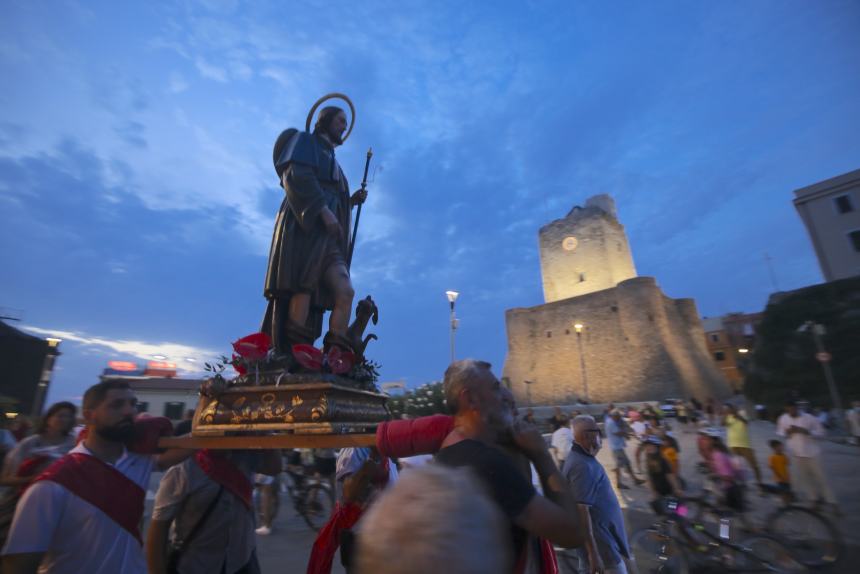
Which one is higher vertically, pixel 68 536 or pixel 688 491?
pixel 68 536

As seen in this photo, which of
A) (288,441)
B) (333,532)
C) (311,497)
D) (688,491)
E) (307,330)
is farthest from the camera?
(688,491)

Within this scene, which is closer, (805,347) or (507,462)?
(507,462)

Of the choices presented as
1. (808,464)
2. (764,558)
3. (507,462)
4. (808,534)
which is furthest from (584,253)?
(507,462)

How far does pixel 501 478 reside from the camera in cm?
151

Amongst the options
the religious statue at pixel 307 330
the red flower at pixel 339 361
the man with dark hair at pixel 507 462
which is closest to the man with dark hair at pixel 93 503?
the religious statue at pixel 307 330

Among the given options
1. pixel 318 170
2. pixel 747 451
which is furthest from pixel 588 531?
pixel 747 451

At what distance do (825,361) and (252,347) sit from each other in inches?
947

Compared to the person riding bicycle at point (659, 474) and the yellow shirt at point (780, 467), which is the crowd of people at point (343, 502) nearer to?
the person riding bicycle at point (659, 474)

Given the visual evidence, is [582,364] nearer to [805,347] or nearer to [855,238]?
[805,347]

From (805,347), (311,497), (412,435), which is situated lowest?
(311,497)

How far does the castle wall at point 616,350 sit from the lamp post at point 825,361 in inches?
474

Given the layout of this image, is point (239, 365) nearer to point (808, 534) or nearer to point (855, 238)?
point (808, 534)

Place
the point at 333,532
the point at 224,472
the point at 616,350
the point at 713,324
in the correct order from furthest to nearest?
the point at 713,324 → the point at 616,350 → the point at 224,472 → the point at 333,532

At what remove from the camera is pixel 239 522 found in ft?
8.89
